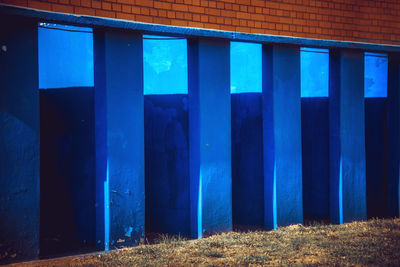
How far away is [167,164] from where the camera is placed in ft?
25.0

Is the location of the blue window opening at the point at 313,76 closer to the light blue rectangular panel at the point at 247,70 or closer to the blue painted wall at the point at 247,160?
the light blue rectangular panel at the point at 247,70

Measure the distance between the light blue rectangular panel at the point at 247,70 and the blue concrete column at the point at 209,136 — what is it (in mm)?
3545

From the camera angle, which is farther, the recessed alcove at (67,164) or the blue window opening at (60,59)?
the blue window opening at (60,59)

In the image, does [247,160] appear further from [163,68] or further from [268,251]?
[163,68]

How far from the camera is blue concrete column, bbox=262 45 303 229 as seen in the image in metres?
7.56

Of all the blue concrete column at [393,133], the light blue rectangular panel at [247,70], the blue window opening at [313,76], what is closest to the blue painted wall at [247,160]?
the light blue rectangular panel at [247,70]

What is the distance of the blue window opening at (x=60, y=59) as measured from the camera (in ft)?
26.0

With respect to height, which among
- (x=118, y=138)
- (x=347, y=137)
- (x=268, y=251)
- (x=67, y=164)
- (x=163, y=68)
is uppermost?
(x=163, y=68)

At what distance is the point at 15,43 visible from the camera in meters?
5.39

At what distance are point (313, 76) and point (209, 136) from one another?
5.03m

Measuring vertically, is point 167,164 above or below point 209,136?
below

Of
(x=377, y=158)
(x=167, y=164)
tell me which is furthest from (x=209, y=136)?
(x=377, y=158)

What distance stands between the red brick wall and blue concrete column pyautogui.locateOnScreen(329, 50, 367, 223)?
0.58 metres

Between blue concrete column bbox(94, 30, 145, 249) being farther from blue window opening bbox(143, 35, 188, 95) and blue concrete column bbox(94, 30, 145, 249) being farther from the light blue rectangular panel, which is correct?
the light blue rectangular panel
